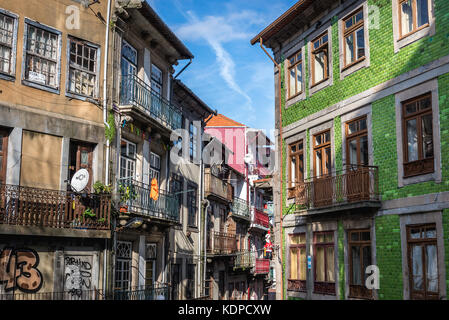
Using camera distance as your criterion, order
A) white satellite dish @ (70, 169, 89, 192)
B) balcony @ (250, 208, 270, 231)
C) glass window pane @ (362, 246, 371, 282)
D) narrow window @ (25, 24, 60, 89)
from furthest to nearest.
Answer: balcony @ (250, 208, 270, 231), narrow window @ (25, 24, 60, 89), white satellite dish @ (70, 169, 89, 192), glass window pane @ (362, 246, 371, 282)

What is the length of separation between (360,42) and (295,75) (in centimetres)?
387

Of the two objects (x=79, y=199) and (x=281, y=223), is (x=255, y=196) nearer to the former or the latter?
(x=281, y=223)

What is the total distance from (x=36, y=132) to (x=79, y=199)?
2.27 metres

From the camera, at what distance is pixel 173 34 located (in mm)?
22062

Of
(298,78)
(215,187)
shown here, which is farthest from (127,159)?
(215,187)

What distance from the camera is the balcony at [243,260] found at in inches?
1425

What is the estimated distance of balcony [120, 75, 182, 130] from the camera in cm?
1914

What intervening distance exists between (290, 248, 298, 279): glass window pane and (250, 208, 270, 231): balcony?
21605 mm

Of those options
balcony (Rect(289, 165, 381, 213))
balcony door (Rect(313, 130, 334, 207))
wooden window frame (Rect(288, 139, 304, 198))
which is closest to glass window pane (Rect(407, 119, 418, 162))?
balcony (Rect(289, 165, 381, 213))

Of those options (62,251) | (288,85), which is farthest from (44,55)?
(288,85)

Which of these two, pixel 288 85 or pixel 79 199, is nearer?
pixel 79 199

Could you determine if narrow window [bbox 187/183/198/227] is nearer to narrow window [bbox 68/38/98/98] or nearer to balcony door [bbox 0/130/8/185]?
narrow window [bbox 68/38/98/98]

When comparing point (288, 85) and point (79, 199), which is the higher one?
point (288, 85)

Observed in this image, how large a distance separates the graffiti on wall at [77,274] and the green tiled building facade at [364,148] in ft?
22.5
